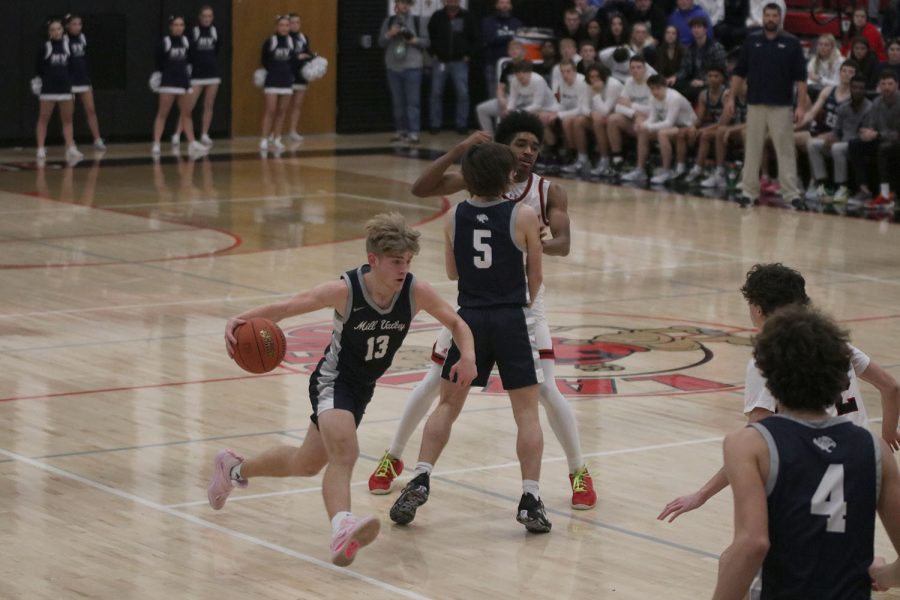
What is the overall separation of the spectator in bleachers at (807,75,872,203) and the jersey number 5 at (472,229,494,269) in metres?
12.3

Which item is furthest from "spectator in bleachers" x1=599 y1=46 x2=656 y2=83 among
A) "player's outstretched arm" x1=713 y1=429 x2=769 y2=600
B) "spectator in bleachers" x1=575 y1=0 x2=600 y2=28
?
"player's outstretched arm" x1=713 y1=429 x2=769 y2=600

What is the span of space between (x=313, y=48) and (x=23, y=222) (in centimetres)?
1099

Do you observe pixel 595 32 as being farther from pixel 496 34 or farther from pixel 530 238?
pixel 530 238

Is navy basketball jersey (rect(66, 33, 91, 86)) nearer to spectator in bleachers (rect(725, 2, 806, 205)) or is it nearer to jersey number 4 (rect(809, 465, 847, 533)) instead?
spectator in bleachers (rect(725, 2, 806, 205))

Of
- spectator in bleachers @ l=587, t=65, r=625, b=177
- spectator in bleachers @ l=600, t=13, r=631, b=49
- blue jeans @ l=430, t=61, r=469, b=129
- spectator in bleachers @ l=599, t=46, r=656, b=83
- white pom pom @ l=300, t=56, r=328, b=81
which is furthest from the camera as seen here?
blue jeans @ l=430, t=61, r=469, b=129

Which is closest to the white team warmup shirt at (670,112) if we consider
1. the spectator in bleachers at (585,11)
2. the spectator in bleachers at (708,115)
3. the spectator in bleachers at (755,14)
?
the spectator in bleachers at (708,115)

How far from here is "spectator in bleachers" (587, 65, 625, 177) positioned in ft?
68.8

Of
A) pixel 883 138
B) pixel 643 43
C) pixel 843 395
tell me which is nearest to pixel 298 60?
pixel 643 43

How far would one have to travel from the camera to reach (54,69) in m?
22.0

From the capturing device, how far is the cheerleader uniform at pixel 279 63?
24141 mm

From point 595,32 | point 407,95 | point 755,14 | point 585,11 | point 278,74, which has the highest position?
point 755,14

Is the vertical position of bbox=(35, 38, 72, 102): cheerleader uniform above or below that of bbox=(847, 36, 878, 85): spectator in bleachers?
below

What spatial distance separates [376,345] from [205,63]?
17.9 m

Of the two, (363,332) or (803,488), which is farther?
(363,332)
